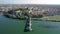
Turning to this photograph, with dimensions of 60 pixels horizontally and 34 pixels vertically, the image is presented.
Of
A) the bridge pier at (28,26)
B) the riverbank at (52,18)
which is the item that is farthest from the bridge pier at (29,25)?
the riverbank at (52,18)

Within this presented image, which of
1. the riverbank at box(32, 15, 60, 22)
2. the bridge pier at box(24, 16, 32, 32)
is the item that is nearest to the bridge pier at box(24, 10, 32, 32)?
the bridge pier at box(24, 16, 32, 32)

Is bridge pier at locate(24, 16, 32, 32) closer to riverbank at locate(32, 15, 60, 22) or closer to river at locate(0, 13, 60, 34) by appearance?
river at locate(0, 13, 60, 34)

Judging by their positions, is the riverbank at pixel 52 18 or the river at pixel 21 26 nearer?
the river at pixel 21 26

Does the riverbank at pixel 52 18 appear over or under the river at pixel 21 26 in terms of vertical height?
over

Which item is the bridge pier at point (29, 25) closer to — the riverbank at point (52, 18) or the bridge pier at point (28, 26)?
the bridge pier at point (28, 26)

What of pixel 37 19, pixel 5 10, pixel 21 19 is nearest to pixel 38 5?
pixel 37 19

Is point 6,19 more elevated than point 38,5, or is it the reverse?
point 38,5

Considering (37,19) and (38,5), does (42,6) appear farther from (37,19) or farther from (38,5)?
(37,19)

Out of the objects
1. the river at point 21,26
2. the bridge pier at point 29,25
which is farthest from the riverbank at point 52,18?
the bridge pier at point 29,25
